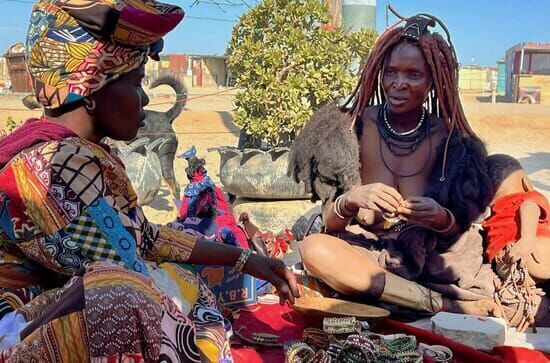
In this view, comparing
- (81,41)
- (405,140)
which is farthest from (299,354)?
(81,41)

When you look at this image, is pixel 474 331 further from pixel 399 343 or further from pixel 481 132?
pixel 481 132

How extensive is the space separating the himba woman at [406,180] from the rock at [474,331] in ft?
0.86

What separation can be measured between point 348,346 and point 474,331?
2.70ft

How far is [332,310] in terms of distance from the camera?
3.06m

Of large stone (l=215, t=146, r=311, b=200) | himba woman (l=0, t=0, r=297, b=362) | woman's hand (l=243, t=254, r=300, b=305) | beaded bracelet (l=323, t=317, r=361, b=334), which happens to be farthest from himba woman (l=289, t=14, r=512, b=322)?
large stone (l=215, t=146, r=311, b=200)

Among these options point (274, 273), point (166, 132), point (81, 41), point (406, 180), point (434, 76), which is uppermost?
point (81, 41)

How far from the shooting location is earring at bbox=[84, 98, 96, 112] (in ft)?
5.76

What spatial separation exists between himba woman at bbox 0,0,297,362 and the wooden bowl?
1.41 meters

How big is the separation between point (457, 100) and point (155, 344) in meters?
2.60

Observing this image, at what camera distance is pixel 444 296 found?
336 centimetres

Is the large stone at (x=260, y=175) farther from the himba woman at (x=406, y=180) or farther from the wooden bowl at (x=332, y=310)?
the wooden bowl at (x=332, y=310)

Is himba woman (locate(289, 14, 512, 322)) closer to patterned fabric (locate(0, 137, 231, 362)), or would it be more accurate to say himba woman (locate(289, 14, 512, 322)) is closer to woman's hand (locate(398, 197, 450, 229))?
woman's hand (locate(398, 197, 450, 229))

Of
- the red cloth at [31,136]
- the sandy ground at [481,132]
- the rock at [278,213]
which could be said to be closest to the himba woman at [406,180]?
the red cloth at [31,136]

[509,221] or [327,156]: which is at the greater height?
[327,156]
